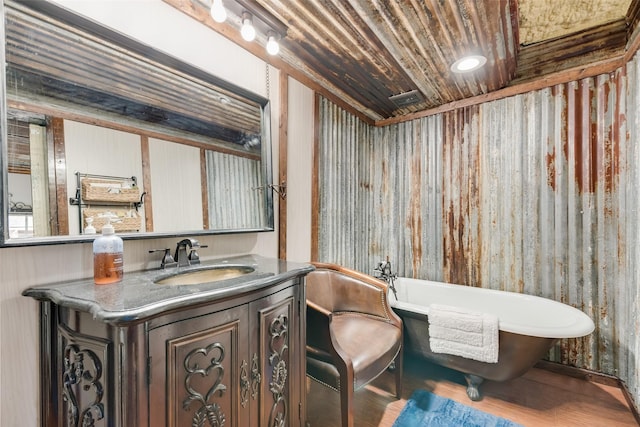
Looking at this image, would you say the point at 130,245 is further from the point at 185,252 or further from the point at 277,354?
the point at 277,354

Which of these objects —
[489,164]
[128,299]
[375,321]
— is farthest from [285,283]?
[489,164]

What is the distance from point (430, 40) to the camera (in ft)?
6.40

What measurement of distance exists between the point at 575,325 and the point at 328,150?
2.22 m

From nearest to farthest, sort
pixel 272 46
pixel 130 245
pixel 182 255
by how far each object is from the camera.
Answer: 1. pixel 130 245
2. pixel 182 255
3. pixel 272 46

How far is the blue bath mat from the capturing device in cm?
175

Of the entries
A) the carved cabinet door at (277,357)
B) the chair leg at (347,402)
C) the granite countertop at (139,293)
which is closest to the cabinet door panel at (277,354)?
the carved cabinet door at (277,357)

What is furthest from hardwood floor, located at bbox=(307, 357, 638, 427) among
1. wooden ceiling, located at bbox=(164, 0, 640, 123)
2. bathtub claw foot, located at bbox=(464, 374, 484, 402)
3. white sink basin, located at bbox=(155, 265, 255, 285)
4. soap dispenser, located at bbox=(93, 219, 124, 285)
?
wooden ceiling, located at bbox=(164, 0, 640, 123)

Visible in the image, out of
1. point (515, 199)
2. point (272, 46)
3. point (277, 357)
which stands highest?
point (272, 46)

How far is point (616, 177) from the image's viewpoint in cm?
216

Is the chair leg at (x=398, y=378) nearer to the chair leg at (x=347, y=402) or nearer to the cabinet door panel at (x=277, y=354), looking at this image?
the chair leg at (x=347, y=402)

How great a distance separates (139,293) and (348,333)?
1.34 meters

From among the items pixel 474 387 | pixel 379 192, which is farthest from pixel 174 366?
pixel 379 192

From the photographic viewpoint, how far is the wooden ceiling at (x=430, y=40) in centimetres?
168

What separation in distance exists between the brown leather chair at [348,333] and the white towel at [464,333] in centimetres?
27
